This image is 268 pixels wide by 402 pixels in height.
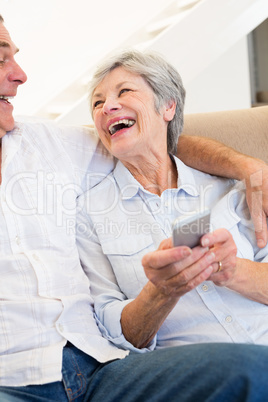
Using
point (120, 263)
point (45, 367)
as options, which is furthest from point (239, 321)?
point (45, 367)

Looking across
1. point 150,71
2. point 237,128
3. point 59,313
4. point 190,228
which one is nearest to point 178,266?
point 190,228

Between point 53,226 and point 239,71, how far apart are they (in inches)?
162

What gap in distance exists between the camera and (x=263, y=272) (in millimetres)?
1350

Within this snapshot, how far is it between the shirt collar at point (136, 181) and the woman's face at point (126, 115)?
0.05 metres

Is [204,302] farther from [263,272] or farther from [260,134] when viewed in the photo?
[260,134]

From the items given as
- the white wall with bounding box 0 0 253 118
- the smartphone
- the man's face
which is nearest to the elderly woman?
the smartphone

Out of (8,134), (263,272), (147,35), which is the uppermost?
(147,35)

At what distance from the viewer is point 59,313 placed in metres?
1.29

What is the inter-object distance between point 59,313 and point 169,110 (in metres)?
0.73

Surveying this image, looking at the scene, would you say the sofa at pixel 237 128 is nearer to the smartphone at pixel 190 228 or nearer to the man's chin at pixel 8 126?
the man's chin at pixel 8 126

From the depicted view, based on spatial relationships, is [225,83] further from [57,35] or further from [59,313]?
[59,313]

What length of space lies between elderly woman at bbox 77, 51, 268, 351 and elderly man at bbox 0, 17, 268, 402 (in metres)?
0.07

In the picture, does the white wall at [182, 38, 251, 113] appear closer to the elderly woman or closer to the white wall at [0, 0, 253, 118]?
the white wall at [0, 0, 253, 118]

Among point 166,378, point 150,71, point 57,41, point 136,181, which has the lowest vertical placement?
point 166,378
